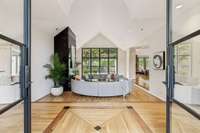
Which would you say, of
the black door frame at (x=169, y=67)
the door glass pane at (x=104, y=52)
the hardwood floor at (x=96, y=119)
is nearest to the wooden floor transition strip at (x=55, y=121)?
the hardwood floor at (x=96, y=119)

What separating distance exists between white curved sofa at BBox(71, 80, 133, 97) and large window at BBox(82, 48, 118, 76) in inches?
270

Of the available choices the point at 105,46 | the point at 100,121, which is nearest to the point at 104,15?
the point at 100,121

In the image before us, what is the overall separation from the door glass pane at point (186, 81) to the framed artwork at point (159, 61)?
10.3 feet

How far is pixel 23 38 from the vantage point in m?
1.87

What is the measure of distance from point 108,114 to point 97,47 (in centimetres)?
970

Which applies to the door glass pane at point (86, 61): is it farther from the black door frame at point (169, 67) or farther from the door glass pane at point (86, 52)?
the black door frame at point (169, 67)

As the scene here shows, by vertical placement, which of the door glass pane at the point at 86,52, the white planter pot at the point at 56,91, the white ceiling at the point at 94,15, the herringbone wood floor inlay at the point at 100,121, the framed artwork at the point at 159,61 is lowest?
the herringbone wood floor inlay at the point at 100,121

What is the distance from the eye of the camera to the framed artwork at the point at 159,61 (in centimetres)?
623

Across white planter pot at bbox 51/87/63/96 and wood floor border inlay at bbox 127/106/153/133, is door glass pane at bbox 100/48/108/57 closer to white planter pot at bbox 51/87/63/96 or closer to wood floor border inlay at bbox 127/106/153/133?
white planter pot at bbox 51/87/63/96

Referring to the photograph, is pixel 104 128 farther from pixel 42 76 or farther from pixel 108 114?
pixel 42 76

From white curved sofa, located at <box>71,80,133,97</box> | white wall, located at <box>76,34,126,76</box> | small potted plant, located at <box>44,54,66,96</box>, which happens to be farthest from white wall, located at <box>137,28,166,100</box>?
white wall, located at <box>76,34,126,76</box>

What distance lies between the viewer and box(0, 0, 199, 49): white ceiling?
15.6 ft

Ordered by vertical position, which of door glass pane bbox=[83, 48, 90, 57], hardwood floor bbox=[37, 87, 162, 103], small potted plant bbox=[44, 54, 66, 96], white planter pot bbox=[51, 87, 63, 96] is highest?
door glass pane bbox=[83, 48, 90, 57]

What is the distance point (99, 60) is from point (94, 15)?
6406mm
